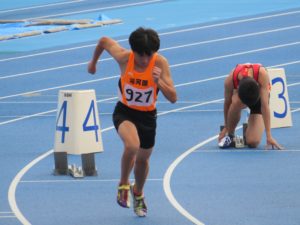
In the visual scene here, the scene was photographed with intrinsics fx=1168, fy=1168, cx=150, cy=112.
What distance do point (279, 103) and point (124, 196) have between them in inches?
204

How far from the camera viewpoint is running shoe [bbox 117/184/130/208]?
360 inches

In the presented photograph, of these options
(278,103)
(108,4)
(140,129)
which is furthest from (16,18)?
(140,129)

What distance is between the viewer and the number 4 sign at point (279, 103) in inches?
551

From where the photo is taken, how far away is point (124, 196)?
9188 millimetres

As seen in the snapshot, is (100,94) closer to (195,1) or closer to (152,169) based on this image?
(152,169)

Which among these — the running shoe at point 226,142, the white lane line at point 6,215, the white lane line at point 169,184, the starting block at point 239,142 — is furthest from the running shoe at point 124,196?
the starting block at point 239,142

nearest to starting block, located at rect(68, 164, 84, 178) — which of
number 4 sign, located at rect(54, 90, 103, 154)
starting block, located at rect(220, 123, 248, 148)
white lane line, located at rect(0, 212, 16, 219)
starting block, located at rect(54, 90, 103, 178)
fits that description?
starting block, located at rect(54, 90, 103, 178)

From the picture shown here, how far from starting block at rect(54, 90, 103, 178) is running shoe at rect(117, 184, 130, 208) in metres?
2.17

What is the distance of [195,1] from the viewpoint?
93.6 ft

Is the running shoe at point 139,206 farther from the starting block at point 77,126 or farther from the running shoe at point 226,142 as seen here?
the running shoe at point 226,142

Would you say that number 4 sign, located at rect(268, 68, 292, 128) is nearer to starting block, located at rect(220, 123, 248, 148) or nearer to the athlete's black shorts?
starting block, located at rect(220, 123, 248, 148)

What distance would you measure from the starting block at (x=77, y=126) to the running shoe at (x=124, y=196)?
2170mm

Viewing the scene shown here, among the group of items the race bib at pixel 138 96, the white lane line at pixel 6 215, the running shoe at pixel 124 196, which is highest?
the race bib at pixel 138 96

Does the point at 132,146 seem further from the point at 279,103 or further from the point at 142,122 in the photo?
the point at 279,103
